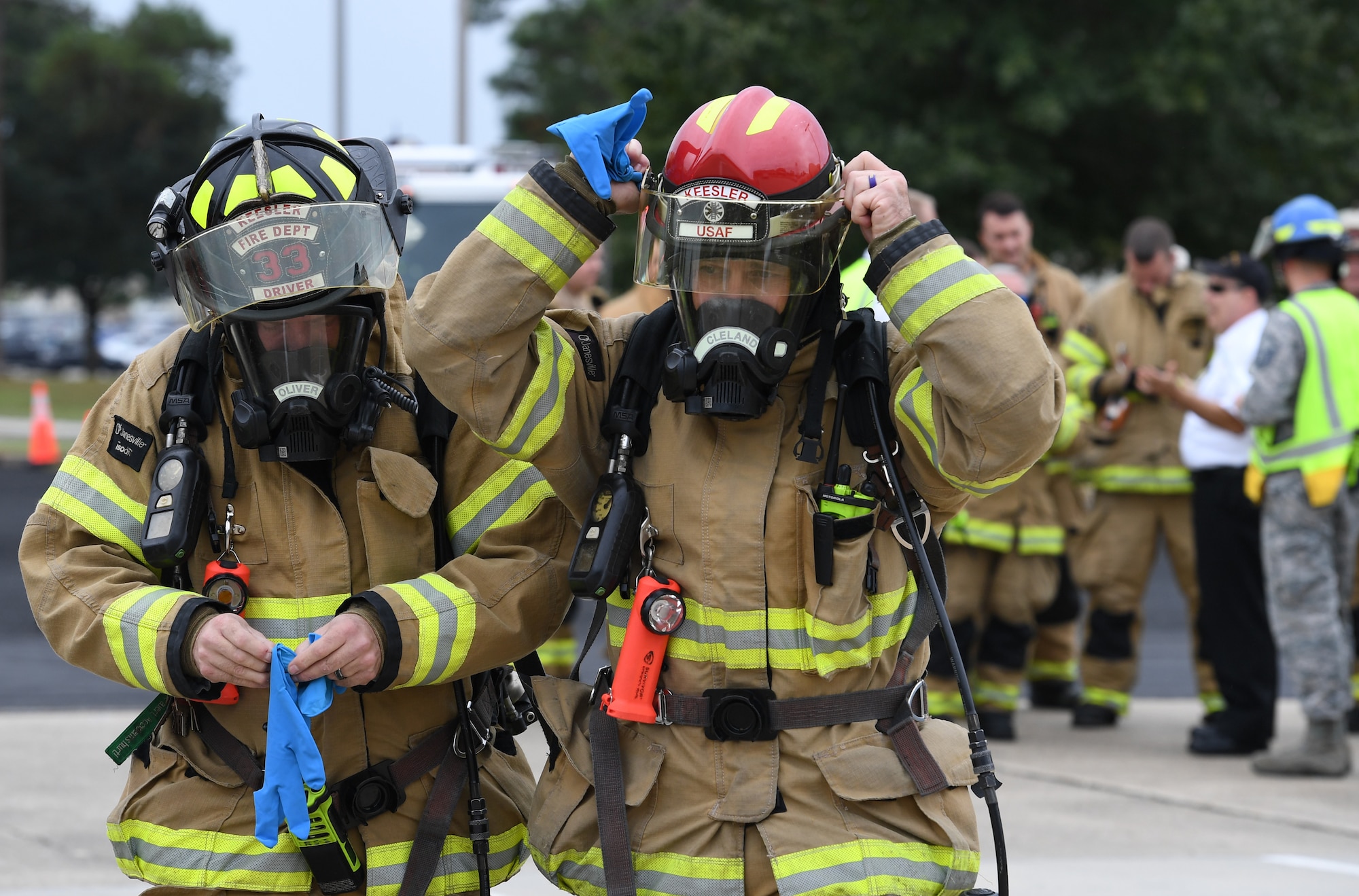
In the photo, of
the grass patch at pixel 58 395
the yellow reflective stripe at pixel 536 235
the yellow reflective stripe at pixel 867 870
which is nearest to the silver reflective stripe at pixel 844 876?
the yellow reflective stripe at pixel 867 870

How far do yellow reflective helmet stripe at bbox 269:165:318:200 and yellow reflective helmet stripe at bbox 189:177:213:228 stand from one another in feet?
0.39

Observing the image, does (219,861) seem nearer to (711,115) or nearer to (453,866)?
(453,866)

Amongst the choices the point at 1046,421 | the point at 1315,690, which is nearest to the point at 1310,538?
the point at 1315,690

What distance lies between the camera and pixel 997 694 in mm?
6961

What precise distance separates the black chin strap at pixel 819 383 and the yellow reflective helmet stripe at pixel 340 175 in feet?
2.90

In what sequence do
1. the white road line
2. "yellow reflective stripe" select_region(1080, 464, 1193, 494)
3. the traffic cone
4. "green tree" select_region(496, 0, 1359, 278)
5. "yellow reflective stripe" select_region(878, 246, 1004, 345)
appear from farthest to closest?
the traffic cone < "green tree" select_region(496, 0, 1359, 278) < "yellow reflective stripe" select_region(1080, 464, 1193, 494) < the white road line < "yellow reflective stripe" select_region(878, 246, 1004, 345)

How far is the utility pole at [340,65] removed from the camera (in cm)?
1938

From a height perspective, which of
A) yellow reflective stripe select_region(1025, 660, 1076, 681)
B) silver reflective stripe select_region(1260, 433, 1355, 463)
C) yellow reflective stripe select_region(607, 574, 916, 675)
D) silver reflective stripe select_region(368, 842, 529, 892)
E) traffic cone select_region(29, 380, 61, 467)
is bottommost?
traffic cone select_region(29, 380, 61, 467)

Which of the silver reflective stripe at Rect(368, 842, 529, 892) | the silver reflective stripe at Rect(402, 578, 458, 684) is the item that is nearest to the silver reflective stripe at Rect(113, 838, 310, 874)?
the silver reflective stripe at Rect(368, 842, 529, 892)

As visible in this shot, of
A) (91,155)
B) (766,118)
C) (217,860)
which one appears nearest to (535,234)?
(766,118)

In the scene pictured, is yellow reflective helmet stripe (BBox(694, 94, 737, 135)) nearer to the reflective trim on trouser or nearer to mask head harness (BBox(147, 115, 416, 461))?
mask head harness (BBox(147, 115, 416, 461))

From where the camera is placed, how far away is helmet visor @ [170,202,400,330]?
9.21 feet

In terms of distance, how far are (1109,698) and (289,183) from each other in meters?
5.45

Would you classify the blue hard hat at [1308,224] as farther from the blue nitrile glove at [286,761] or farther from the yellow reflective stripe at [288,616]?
the blue nitrile glove at [286,761]
